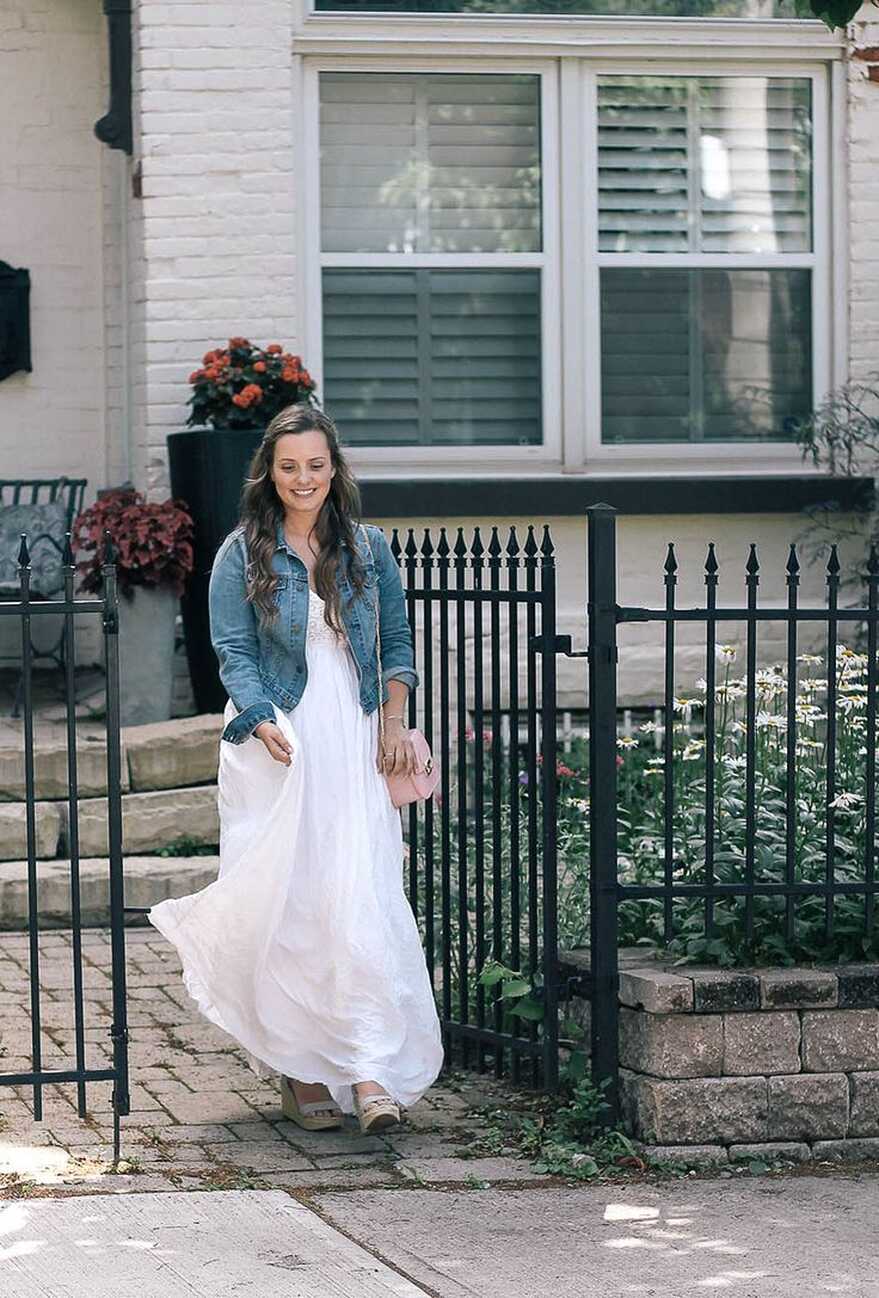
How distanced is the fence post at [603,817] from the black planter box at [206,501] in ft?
11.8

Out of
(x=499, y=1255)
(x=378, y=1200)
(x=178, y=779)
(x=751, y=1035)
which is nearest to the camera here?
(x=499, y=1255)

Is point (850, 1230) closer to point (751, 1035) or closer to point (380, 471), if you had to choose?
point (751, 1035)

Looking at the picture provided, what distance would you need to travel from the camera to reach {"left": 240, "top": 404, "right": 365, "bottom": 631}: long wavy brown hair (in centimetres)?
532

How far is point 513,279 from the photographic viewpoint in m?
9.55

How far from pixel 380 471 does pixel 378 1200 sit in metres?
5.03

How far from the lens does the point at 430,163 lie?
9.47m

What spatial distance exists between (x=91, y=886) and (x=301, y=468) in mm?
2784

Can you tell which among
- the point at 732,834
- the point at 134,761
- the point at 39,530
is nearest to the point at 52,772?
the point at 134,761

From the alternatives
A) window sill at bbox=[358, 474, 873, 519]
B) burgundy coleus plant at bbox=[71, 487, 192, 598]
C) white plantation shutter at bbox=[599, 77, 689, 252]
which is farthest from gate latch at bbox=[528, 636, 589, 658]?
white plantation shutter at bbox=[599, 77, 689, 252]

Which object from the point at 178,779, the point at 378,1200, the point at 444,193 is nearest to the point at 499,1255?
the point at 378,1200

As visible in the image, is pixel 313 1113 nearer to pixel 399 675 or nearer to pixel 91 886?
pixel 399 675

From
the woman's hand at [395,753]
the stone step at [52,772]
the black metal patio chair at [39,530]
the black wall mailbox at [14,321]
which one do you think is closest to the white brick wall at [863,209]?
the black metal patio chair at [39,530]

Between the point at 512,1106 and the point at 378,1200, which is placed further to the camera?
the point at 512,1106

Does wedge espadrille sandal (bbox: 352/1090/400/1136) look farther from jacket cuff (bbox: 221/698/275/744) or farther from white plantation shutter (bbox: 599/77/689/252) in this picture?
white plantation shutter (bbox: 599/77/689/252)
